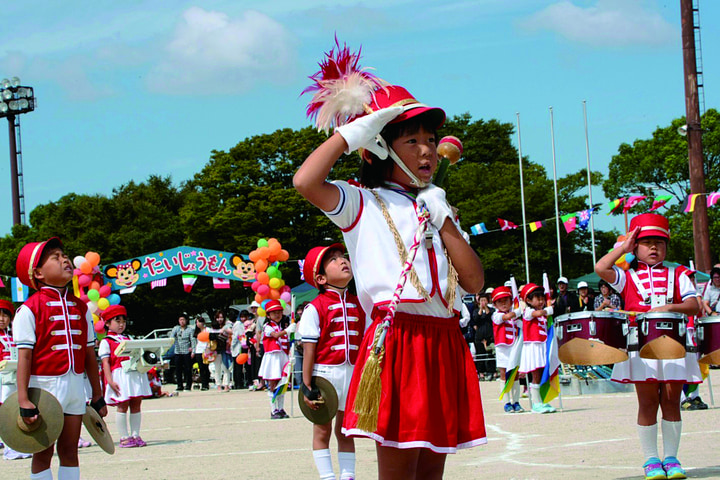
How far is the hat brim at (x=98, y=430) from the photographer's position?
7.07 metres

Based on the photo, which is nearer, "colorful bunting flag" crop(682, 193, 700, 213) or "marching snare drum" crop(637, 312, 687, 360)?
"marching snare drum" crop(637, 312, 687, 360)

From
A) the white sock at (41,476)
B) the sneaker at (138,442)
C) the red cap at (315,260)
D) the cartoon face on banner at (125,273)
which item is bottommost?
the sneaker at (138,442)

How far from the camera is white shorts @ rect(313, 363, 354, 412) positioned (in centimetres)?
818

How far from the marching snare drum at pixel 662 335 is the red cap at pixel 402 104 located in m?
3.86

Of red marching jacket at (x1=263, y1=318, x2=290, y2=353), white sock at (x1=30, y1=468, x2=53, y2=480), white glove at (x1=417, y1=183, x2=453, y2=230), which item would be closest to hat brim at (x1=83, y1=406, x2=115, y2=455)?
white sock at (x1=30, y1=468, x2=53, y2=480)

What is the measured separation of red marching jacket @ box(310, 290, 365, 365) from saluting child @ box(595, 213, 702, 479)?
7.13 feet

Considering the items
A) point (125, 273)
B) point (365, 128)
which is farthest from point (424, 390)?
point (125, 273)

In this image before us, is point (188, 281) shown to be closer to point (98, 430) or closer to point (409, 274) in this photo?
point (98, 430)

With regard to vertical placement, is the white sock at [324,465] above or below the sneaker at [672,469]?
above

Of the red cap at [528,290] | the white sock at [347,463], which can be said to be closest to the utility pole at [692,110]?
the red cap at [528,290]

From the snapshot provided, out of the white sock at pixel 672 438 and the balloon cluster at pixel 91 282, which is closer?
the white sock at pixel 672 438

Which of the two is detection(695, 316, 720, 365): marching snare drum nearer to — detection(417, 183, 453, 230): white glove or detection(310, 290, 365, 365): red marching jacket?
detection(310, 290, 365, 365): red marching jacket

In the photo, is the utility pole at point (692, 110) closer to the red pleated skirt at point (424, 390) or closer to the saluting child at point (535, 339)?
the saluting child at point (535, 339)

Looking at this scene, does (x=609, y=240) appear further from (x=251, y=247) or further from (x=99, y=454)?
(x=99, y=454)
